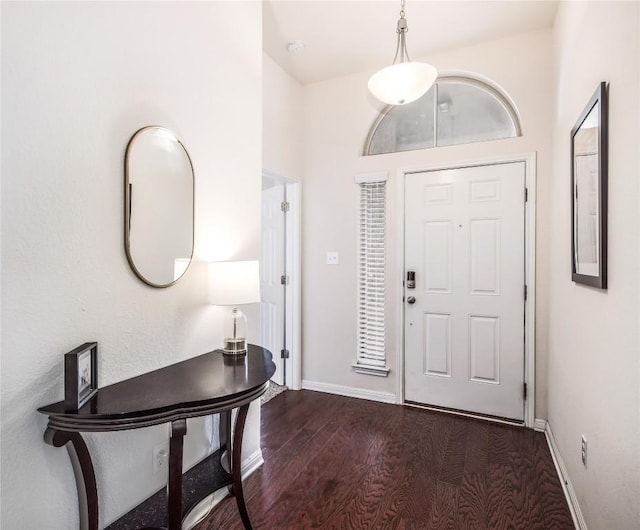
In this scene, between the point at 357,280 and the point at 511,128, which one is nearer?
the point at 511,128

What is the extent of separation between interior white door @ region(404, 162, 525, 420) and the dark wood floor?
274mm

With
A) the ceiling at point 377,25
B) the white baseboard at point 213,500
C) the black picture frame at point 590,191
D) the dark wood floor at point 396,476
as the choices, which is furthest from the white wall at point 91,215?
the black picture frame at point 590,191

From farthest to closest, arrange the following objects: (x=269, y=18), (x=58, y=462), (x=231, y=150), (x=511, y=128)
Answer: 1. (x=511, y=128)
2. (x=269, y=18)
3. (x=231, y=150)
4. (x=58, y=462)

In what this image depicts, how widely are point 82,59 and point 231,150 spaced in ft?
2.74

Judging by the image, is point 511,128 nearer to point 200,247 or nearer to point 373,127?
point 373,127

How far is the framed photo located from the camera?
1.15 meters

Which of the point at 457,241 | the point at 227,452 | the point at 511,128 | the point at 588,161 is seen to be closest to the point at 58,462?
the point at 227,452

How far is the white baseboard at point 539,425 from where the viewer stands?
2633 mm

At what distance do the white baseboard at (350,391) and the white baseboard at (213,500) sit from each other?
48.0 inches

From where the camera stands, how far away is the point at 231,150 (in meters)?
2.05

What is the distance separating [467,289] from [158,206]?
231 centimetres

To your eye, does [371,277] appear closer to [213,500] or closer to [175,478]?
[213,500]

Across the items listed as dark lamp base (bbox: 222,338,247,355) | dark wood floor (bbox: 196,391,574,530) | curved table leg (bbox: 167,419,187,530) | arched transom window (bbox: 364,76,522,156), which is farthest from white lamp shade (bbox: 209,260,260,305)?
arched transom window (bbox: 364,76,522,156)

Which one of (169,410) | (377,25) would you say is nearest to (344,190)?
(377,25)
